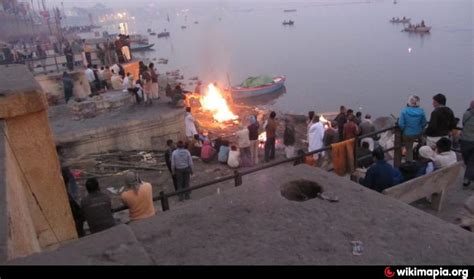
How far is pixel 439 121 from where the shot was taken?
723 centimetres

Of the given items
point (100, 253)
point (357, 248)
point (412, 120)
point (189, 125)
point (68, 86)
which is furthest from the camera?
point (68, 86)

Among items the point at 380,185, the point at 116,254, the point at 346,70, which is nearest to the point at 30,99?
the point at 116,254

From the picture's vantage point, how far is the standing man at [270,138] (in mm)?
12663

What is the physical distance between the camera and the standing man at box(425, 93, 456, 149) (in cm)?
714

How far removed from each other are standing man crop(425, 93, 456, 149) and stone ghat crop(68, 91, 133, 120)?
11.2m

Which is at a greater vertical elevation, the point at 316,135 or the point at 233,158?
the point at 316,135

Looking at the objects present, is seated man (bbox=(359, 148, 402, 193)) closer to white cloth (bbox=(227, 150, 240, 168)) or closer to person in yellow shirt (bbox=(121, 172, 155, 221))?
person in yellow shirt (bbox=(121, 172, 155, 221))

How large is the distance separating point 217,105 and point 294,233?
68.7ft

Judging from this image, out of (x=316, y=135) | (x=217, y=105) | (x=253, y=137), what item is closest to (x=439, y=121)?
(x=316, y=135)

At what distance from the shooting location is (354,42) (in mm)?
75250

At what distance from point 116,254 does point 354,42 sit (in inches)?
3098

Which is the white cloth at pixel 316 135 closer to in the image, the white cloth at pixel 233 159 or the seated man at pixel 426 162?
the white cloth at pixel 233 159

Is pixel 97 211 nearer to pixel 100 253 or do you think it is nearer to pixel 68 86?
pixel 100 253

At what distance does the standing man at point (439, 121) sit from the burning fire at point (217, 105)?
48.2ft
